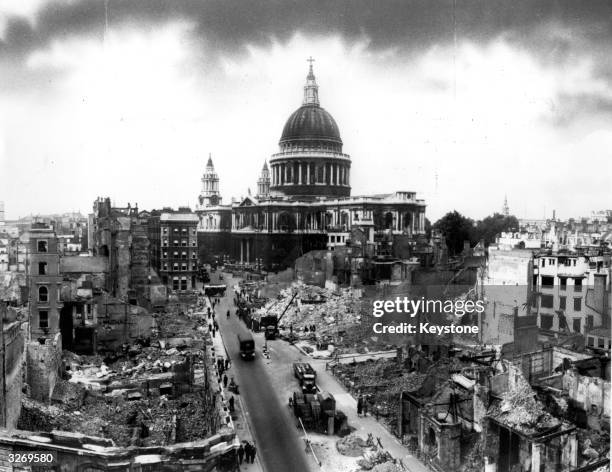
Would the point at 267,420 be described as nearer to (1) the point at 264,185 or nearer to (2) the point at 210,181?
(2) the point at 210,181

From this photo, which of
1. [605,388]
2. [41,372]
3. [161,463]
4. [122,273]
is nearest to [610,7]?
[605,388]

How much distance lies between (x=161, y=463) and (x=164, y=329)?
509 inches

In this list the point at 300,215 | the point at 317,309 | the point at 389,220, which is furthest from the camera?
the point at 389,220

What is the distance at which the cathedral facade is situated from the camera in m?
27.2

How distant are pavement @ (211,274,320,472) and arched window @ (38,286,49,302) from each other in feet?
20.0

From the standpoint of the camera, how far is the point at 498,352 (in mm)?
16625

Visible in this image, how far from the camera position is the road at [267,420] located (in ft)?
41.0

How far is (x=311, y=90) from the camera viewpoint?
1580cm

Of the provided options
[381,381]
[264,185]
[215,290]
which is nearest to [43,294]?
[215,290]

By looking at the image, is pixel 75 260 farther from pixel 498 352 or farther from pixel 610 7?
pixel 610 7

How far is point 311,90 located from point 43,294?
11234 mm

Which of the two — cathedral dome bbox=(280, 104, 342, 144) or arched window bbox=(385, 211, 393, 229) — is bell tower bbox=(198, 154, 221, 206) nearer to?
cathedral dome bbox=(280, 104, 342, 144)

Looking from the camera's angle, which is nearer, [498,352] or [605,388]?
[605,388]

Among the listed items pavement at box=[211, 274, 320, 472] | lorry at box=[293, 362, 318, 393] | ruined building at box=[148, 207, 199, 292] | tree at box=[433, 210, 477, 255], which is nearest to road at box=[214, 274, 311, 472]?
pavement at box=[211, 274, 320, 472]
